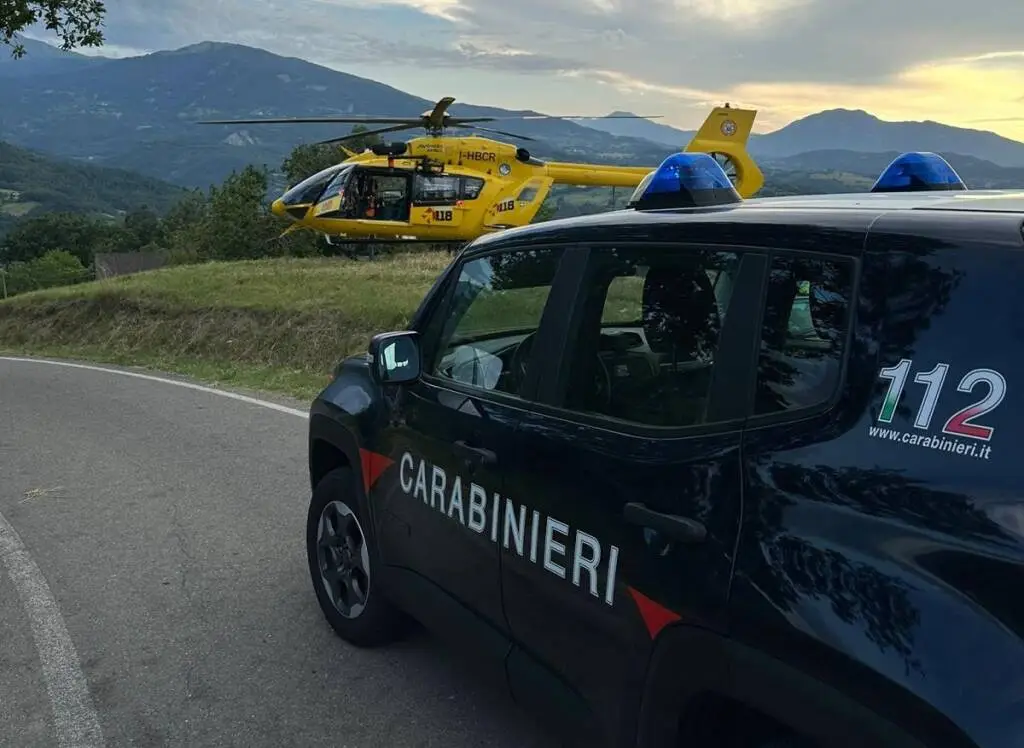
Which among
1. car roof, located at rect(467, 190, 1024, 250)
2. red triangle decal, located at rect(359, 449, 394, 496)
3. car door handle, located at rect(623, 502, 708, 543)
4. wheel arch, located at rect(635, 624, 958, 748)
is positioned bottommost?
red triangle decal, located at rect(359, 449, 394, 496)

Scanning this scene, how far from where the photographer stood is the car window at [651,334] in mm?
2295

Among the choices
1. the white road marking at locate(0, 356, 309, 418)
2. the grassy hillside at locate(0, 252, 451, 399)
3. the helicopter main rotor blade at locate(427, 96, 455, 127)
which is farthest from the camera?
the helicopter main rotor blade at locate(427, 96, 455, 127)

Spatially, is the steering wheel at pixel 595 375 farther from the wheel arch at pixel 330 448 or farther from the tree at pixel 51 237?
the tree at pixel 51 237

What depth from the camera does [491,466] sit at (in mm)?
2832

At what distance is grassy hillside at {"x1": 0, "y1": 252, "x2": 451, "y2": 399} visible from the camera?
41.2 feet

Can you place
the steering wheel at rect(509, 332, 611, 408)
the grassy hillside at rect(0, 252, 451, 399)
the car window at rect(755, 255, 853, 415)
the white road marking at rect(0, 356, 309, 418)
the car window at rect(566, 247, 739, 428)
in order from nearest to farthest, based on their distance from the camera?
1. the car window at rect(755, 255, 853, 415)
2. the car window at rect(566, 247, 739, 428)
3. the steering wheel at rect(509, 332, 611, 408)
4. the white road marking at rect(0, 356, 309, 418)
5. the grassy hillside at rect(0, 252, 451, 399)

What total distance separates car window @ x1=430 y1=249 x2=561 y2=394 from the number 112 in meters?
1.32

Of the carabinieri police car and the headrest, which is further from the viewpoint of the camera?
the headrest

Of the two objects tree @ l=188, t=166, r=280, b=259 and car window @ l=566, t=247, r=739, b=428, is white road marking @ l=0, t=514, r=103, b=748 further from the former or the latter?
tree @ l=188, t=166, r=280, b=259

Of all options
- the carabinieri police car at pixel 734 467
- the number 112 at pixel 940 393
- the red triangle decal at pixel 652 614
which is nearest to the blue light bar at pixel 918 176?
the carabinieri police car at pixel 734 467

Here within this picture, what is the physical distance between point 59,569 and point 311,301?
9.67m

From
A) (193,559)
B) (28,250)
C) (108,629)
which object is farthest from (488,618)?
(28,250)

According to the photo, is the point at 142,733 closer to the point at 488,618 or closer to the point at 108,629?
the point at 108,629

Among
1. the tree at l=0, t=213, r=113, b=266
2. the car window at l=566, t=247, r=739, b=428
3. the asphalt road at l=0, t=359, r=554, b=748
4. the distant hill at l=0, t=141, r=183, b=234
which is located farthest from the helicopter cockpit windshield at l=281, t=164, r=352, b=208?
the distant hill at l=0, t=141, r=183, b=234
